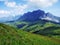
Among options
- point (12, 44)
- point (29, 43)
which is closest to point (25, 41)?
point (29, 43)

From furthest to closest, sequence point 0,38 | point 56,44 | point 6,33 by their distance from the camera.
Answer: point 56,44 → point 6,33 → point 0,38

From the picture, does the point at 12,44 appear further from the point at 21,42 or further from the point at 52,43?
the point at 52,43

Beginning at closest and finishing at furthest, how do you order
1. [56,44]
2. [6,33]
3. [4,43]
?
[4,43], [6,33], [56,44]

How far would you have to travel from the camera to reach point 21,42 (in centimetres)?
7756

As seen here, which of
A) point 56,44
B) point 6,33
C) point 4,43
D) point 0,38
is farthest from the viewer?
point 56,44

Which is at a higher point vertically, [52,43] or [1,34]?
[1,34]

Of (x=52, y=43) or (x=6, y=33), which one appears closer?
(x=6, y=33)

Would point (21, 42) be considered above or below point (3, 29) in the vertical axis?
below

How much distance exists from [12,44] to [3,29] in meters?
14.6

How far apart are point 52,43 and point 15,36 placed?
21.0m

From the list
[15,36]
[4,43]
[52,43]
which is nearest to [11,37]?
[15,36]

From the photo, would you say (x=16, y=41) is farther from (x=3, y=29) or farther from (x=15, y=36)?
(x=3, y=29)

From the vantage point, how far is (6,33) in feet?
274

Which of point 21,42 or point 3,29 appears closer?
point 21,42
